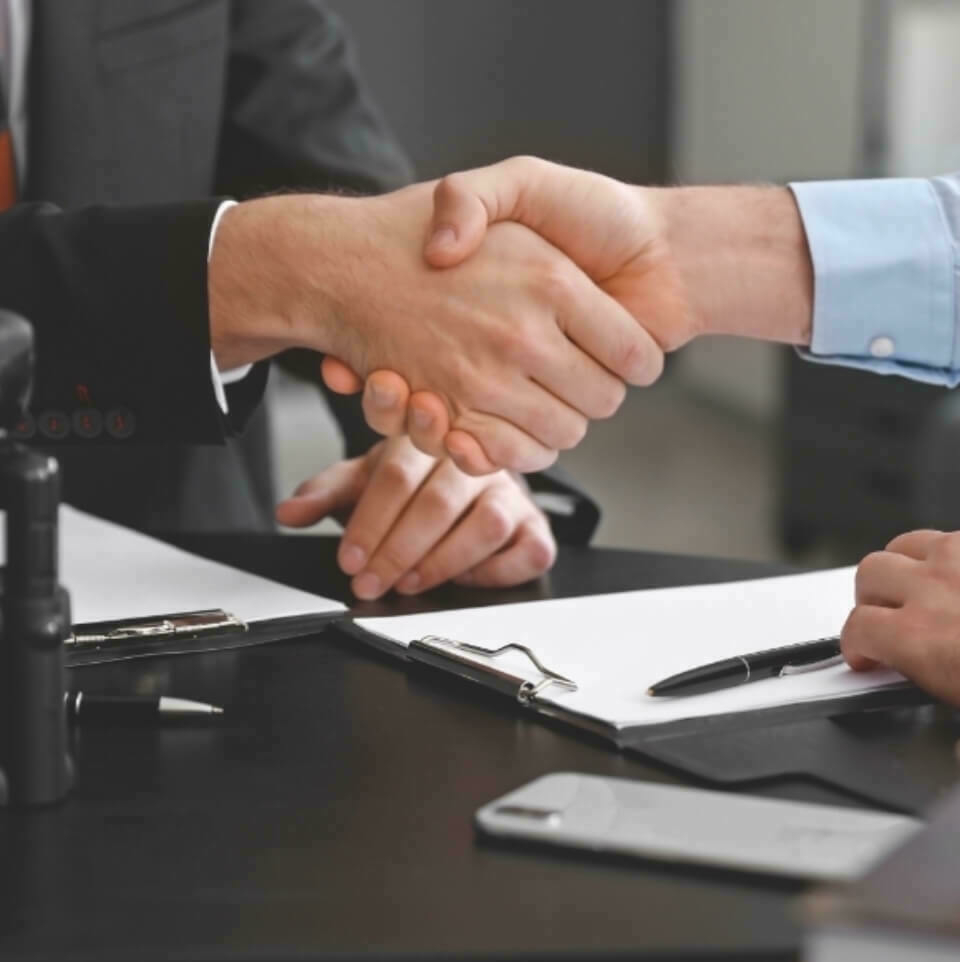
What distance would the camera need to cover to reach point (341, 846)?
65 cm

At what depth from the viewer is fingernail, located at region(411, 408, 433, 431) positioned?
1251mm

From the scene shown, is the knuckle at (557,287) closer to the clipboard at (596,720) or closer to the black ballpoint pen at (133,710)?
the clipboard at (596,720)

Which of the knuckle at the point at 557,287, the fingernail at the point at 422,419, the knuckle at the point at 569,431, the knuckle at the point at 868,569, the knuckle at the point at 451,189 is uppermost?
the knuckle at the point at 451,189

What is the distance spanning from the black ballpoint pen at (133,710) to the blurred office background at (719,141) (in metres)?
3.22

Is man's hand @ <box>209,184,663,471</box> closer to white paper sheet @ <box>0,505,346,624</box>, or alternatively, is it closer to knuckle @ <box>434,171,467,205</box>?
knuckle @ <box>434,171,467,205</box>

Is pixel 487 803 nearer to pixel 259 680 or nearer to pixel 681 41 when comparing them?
pixel 259 680

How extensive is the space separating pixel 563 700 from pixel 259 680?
0.19m

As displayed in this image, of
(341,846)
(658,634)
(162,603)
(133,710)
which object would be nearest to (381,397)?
(162,603)

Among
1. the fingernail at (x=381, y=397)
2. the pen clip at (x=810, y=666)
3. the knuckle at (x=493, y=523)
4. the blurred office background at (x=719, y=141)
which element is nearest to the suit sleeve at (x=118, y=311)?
the fingernail at (x=381, y=397)

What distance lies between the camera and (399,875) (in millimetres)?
622

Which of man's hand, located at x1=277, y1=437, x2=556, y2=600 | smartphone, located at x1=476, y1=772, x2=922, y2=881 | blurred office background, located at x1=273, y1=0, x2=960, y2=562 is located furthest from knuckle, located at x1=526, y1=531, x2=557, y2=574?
blurred office background, located at x1=273, y1=0, x2=960, y2=562

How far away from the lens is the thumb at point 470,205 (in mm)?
1231

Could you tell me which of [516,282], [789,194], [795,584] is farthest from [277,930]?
[789,194]

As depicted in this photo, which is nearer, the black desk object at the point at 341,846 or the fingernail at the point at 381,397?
the black desk object at the point at 341,846
